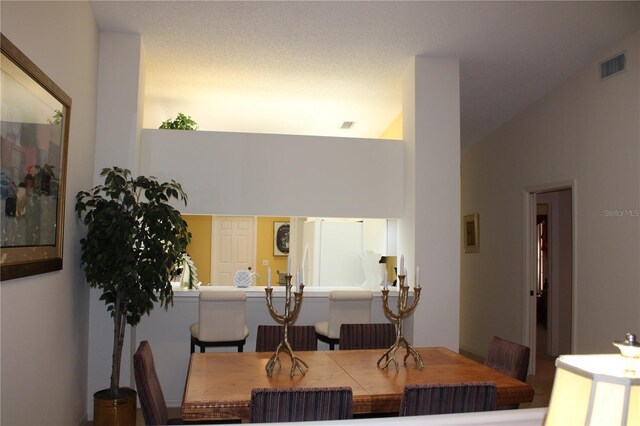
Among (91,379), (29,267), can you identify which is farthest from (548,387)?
(29,267)

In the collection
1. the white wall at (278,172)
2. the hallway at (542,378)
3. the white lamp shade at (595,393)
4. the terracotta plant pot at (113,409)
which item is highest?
the white wall at (278,172)

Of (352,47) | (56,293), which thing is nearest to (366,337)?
(56,293)

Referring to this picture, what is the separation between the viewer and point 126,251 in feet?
13.1

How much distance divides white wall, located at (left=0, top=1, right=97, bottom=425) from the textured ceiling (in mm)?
715

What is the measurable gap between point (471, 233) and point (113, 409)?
17.4ft

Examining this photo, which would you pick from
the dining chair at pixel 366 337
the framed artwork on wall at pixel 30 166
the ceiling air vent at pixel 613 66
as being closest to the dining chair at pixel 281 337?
the dining chair at pixel 366 337

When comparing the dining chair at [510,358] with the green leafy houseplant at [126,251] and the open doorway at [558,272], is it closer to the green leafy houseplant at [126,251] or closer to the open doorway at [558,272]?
the green leafy houseplant at [126,251]

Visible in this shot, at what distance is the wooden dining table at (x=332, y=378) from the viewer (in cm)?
238

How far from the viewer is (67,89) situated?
3.76 m

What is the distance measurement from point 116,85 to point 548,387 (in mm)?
5172

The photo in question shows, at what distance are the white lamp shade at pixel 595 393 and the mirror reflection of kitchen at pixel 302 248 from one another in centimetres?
193

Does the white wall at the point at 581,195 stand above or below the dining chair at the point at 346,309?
above

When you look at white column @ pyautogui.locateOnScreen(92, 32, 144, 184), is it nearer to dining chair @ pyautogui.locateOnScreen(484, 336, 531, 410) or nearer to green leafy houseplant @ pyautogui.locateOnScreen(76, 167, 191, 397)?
green leafy houseplant @ pyautogui.locateOnScreen(76, 167, 191, 397)

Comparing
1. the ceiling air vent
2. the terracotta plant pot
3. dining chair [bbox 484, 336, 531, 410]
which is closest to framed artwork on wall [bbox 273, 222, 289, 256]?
the terracotta plant pot
